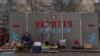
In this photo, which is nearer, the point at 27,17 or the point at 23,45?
the point at 23,45

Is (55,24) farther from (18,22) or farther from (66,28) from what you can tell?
(18,22)

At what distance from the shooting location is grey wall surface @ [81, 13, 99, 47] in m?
25.2

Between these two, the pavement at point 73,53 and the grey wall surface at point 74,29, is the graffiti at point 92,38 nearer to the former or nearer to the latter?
the grey wall surface at point 74,29

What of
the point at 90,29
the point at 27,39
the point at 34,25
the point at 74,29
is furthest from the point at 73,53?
the point at 34,25

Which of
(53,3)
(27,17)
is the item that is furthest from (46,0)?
(27,17)

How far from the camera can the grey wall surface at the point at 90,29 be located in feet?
82.8

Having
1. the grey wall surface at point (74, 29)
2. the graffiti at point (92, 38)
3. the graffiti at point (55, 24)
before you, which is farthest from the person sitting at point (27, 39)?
the graffiti at point (92, 38)

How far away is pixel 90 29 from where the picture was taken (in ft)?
83.0

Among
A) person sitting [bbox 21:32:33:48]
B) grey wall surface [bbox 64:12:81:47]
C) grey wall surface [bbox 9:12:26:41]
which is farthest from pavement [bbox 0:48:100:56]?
grey wall surface [bbox 9:12:26:41]

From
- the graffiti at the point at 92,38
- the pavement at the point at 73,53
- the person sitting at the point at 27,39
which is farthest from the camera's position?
the graffiti at the point at 92,38

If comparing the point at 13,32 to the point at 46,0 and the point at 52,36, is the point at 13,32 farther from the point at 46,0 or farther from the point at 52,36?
the point at 46,0

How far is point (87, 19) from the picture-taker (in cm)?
2534

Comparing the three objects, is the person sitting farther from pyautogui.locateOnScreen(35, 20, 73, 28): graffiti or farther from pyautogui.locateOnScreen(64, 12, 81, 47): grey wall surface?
pyautogui.locateOnScreen(64, 12, 81, 47): grey wall surface

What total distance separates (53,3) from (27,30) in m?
47.1
